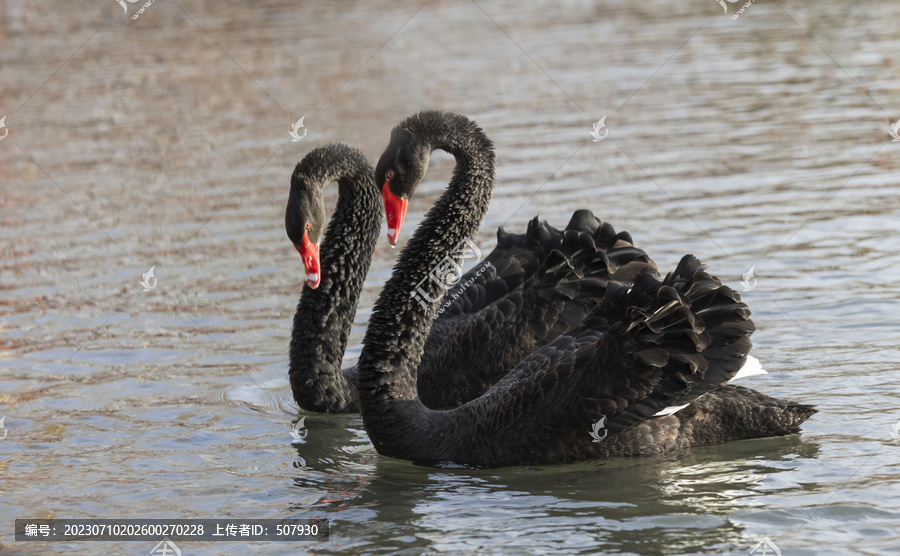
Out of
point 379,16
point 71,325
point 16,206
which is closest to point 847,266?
point 71,325

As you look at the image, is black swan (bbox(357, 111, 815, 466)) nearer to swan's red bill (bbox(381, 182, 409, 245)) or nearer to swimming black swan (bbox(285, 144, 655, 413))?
swan's red bill (bbox(381, 182, 409, 245))

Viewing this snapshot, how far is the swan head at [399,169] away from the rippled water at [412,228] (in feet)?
5.09

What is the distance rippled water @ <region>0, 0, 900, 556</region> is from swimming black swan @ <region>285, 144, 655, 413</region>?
0.52 m

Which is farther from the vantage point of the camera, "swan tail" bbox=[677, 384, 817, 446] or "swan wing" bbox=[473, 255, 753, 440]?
"swan tail" bbox=[677, 384, 817, 446]

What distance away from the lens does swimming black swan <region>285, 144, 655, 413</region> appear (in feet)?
24.3

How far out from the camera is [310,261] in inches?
289

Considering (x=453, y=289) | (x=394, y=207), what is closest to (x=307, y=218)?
(x=394, y=207)

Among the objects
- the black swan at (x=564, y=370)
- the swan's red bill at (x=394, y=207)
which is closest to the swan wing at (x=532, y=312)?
the black swan at (x=564, y=370)

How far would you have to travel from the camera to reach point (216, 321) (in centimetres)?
979

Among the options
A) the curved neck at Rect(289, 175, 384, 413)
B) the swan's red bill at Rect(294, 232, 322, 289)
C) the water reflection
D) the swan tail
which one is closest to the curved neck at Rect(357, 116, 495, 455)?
the water reflection

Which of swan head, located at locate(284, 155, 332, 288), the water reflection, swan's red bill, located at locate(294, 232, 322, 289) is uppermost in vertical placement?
swan head, located at locate(284, 155, 332, 288)

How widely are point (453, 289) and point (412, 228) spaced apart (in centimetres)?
404

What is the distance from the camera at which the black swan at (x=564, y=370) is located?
20.4ft

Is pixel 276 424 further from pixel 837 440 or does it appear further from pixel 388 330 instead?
pixel 837 440
